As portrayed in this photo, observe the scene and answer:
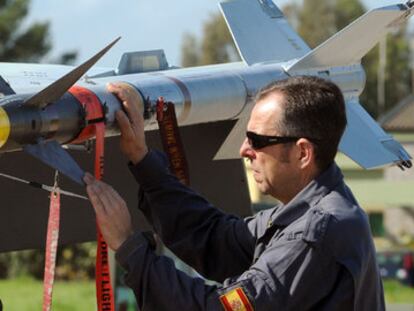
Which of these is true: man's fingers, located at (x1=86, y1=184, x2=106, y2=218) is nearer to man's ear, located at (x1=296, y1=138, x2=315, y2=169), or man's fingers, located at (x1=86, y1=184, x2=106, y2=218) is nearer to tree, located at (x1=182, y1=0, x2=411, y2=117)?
man's ear, located at (x1=296, y1=138, x2=315, y2=169)

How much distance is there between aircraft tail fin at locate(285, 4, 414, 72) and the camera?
21.2ft

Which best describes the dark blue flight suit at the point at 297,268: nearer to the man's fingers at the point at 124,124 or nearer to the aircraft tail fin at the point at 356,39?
the man's fingers at the point at 124,124

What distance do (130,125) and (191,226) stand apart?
0.46 metres

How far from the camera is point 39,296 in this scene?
79.4 ft

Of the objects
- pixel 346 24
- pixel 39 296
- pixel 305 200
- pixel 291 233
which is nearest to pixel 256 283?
pixel 291 233

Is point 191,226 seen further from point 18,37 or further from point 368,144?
point 18,37

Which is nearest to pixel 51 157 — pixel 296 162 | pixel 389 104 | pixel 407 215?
pixel 296 162

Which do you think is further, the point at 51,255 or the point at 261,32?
the point at 261,32

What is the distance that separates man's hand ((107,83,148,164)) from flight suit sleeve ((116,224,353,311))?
706mm

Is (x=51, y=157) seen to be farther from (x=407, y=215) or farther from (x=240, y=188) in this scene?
(x=407, y=215)

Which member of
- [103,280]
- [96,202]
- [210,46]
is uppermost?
[96,202]

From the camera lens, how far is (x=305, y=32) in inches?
3152

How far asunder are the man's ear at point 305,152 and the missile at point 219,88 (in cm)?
75

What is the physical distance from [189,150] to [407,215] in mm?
38181
